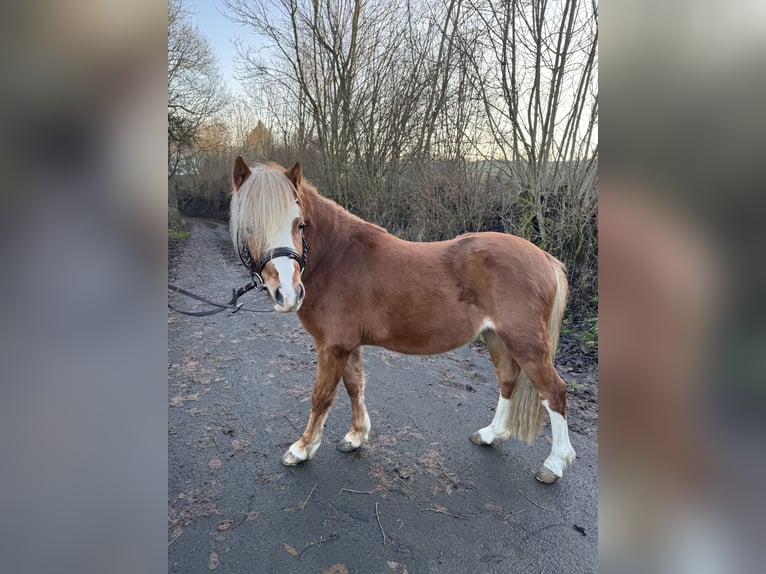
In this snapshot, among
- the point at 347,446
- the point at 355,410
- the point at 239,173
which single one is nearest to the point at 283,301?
the point at 239,173

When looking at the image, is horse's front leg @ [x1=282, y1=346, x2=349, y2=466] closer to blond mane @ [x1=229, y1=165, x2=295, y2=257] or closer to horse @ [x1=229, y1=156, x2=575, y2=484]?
horse @ [x1=229, y1=156, x2=575, y2=484]

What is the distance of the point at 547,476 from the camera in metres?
1.89

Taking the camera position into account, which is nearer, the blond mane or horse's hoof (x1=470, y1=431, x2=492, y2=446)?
the blond mane

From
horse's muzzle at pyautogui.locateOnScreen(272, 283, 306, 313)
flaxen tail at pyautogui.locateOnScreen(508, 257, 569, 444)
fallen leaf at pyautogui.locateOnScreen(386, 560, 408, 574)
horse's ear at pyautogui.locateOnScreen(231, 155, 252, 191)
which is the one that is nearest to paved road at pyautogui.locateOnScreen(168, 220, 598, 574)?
fallen leaf at pyautogui.locateOnScreen(386, 560, 408, 574)

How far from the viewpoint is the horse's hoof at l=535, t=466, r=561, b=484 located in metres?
1.88

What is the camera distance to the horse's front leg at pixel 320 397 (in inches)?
77.5

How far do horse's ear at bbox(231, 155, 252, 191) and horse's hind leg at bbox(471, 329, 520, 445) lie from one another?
1.56m

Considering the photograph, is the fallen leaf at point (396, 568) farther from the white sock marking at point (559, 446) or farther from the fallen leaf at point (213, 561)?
the white sock marking at point (559, 446)

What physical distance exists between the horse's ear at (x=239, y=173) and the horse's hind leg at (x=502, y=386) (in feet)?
5.11

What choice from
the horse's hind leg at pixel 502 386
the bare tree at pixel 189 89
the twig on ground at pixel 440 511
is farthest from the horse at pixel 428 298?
the bare tree at pixel 189 89

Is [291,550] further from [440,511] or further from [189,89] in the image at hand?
[189,89]

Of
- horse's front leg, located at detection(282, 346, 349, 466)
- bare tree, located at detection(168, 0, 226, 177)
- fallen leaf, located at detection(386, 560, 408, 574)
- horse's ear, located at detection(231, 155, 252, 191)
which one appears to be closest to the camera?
fallen leaf, located at detection(386, 560, 408, 574)
